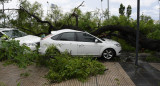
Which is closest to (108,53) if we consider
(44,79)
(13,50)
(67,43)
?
(67,43)

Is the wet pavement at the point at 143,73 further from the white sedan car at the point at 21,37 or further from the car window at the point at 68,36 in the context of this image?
the white sedan car at the point at 21,37

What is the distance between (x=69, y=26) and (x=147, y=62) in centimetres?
584

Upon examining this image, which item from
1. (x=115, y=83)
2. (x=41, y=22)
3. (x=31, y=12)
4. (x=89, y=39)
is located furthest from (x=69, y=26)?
(x=115, y=83)

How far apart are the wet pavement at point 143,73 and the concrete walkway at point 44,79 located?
231 mm

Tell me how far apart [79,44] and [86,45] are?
Result: 354mm

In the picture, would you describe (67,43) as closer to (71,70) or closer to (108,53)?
(108,53)

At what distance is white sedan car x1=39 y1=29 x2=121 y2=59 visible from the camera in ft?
26.6

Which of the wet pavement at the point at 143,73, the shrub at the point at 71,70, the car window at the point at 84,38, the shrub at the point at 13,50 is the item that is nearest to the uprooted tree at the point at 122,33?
the wet pavement at the point at 143,73

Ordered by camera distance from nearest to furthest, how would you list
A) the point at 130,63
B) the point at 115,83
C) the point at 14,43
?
the point at 14,43, the point at 115,83, the point at 130,63

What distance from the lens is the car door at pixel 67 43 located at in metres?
8.11

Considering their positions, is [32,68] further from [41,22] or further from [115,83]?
[41,22]

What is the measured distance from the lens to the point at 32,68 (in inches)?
291

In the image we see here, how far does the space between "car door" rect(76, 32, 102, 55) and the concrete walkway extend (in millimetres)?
1312

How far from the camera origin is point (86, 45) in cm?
823
